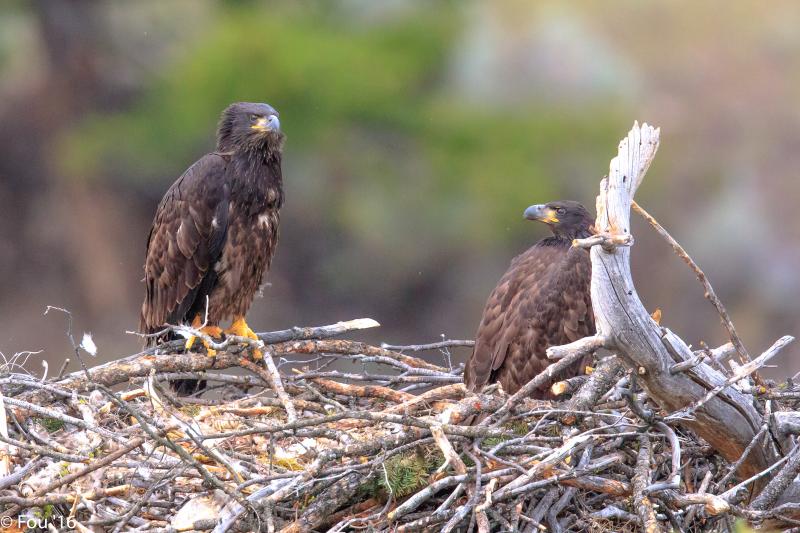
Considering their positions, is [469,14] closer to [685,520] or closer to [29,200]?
[29,200]

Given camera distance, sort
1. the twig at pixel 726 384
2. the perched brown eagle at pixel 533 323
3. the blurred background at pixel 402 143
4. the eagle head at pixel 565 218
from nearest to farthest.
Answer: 1. the twig at pixel 726 384
2. the perched brown eagle at pixel 533 323
3. the eagle head at pixel 565 218
4. the blurred background at pixel 402 143

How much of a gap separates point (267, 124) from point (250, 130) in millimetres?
90

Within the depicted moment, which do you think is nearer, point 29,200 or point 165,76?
point 165,76

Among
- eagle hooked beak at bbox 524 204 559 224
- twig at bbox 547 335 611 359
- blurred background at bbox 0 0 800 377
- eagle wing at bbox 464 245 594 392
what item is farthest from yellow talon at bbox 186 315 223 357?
blurred background at bbox 0 0 800 377

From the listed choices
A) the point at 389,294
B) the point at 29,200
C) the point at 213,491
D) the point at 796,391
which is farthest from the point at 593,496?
the point at 29,200

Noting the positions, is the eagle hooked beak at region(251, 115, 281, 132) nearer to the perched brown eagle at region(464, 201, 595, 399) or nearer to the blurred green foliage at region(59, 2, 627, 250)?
the perched brown eagle at region(464, 201, 595, 399)

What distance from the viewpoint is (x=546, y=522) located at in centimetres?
418

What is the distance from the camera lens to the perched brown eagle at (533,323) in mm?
5324

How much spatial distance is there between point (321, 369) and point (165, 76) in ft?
28.1

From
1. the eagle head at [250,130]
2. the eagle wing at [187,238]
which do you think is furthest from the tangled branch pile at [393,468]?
the eagle head at [250,130]

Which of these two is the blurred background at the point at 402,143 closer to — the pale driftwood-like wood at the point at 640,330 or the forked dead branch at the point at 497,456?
the forked dead branch at the point at 497,456

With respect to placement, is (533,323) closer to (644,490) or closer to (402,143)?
(644,490)

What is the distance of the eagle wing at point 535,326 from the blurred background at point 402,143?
567 centimetres

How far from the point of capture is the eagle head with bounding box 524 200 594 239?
18.7 ft
